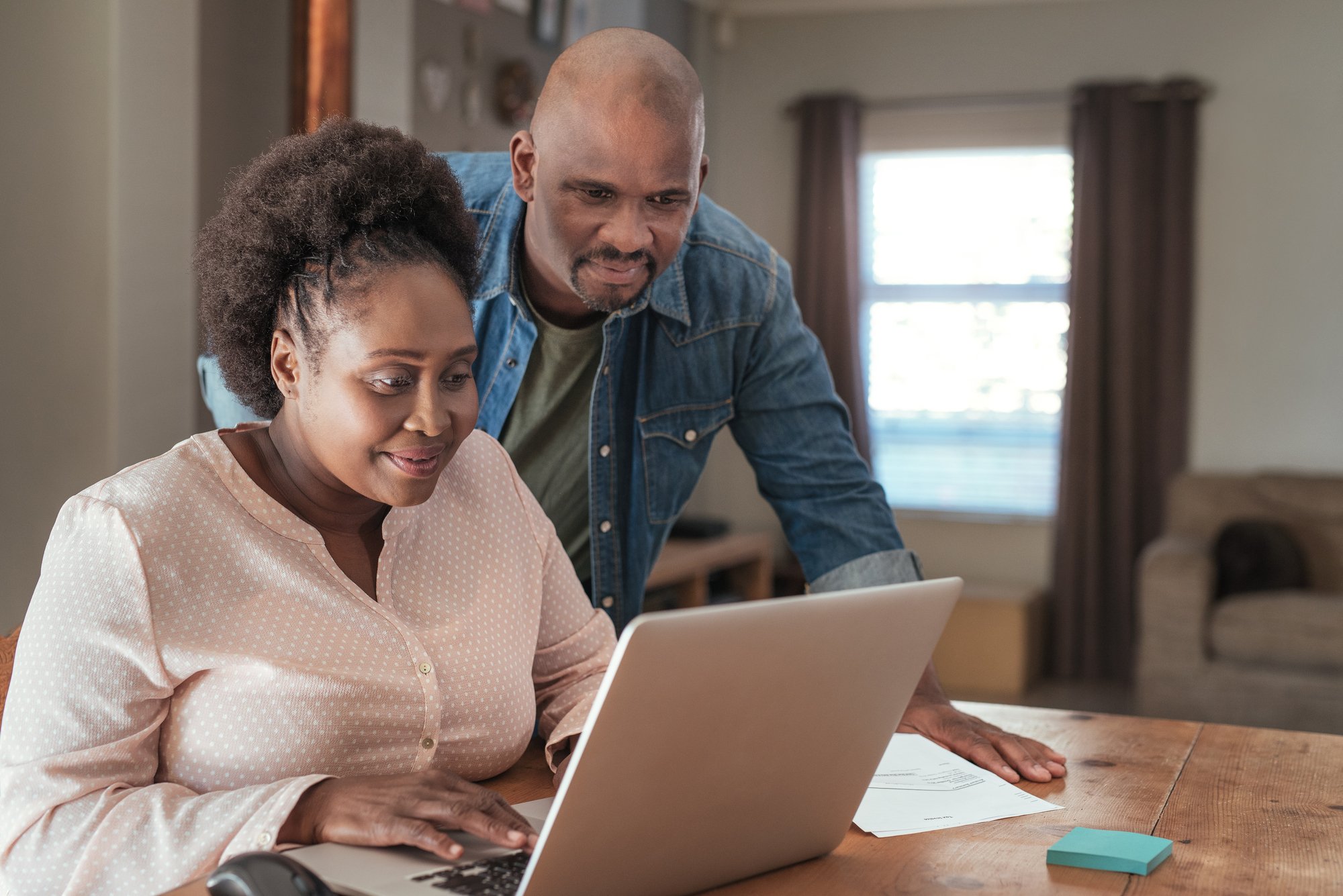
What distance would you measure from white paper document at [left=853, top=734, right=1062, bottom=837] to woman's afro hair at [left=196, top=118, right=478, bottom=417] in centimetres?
60

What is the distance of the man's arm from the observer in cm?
171

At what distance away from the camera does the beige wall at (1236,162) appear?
4910mm

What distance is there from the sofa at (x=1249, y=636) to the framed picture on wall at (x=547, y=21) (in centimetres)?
265

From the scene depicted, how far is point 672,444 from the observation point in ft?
6.02

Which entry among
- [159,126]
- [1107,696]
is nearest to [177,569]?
[159,126]

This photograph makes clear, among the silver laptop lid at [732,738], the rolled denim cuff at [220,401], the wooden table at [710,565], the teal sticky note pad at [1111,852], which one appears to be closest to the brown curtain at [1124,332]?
the wooden table at [710,565]

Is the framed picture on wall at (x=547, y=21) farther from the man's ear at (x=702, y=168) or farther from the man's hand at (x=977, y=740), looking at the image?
the man's hand at (x=977, y=740)

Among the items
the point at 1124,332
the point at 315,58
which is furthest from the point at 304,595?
the point at 1124,332

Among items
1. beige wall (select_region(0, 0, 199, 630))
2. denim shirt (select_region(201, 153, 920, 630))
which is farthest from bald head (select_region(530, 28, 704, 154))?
beige wall (select_region(0, 0, 199, 630))

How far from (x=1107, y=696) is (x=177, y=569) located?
4426mm

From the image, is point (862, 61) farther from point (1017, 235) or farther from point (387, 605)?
point (387, 605)

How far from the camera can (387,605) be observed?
3.66 ft

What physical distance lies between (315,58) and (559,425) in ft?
5.32

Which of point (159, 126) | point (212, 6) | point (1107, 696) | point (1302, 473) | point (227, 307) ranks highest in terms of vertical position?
point (212, 6)
